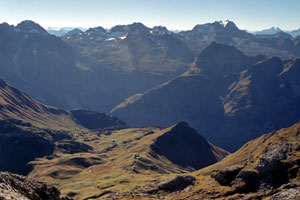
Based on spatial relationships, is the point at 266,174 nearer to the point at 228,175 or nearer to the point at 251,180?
the point at 251,180

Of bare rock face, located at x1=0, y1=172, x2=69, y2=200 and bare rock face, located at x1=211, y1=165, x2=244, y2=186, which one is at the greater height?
bare rock face, located at x1=0, y1=172, x2=69, y2=200

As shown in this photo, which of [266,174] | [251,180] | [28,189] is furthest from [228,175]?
[28,189]

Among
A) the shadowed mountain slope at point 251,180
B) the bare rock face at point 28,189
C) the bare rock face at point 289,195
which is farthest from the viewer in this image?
the shadowed mountain slope at point 251,180

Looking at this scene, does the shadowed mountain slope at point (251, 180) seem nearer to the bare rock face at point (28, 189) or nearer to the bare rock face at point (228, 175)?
the bare rock face at point (228, 175)

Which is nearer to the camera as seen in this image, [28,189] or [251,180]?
[28,189]

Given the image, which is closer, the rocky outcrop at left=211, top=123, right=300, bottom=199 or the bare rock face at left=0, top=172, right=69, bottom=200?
the bare rock face at left=0, top=172, right=69, bottom=200

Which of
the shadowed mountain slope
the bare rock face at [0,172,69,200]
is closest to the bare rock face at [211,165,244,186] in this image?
the shadowed mountain slope

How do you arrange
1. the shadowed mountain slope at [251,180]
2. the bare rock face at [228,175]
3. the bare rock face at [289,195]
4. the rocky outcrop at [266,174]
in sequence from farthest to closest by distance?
the bare rock face at [228,175], the rocky outcrop at [266,174], the shadowed mountain slope at [251,180], the bare rock face at [289,195]

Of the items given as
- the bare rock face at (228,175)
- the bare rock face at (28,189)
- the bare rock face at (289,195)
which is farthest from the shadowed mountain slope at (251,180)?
the bare rock face at (28,189)

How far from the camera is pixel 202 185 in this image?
18775 cm

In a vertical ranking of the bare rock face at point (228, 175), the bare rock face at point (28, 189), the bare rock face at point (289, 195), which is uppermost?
the bare rock face at point (28, 189)

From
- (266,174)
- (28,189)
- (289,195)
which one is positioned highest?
(28,189)

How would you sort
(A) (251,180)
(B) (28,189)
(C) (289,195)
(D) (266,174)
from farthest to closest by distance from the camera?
1. (A) (251,180)
2. (D) (266,174)
3. (C) (289,195)
4. (B) (28,189)

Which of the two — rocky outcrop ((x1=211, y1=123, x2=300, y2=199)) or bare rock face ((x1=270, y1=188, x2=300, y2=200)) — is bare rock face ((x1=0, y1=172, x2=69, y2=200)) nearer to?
bare rock face ((x1=270, y1=188, x2=300, y2=200))
